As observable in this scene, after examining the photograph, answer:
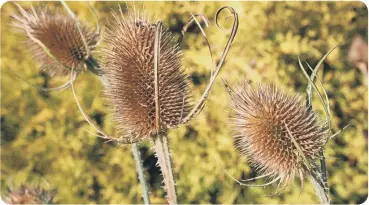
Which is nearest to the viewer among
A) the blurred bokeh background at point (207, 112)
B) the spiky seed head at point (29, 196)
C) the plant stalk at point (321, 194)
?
the plant stalk at point (321, 194)

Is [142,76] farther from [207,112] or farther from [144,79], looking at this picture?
[207,112]

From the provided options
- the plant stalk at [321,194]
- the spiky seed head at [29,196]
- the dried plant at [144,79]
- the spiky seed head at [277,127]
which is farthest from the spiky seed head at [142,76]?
the spiky seed head at [29,196]

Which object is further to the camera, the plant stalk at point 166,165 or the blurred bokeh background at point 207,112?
the blurred bokeh background at point 207,112

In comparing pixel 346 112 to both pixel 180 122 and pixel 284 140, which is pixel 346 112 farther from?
pixel 180 122

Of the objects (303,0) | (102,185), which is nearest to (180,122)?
(303,0)

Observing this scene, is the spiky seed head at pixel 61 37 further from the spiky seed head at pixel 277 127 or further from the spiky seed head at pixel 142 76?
the spiky seed head at pixel 277 127

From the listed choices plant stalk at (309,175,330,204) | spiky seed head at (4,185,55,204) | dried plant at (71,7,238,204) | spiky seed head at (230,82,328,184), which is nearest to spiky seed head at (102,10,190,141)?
dried plant at (71,7,238,204)

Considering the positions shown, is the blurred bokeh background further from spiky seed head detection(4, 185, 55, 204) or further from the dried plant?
the dried plant
